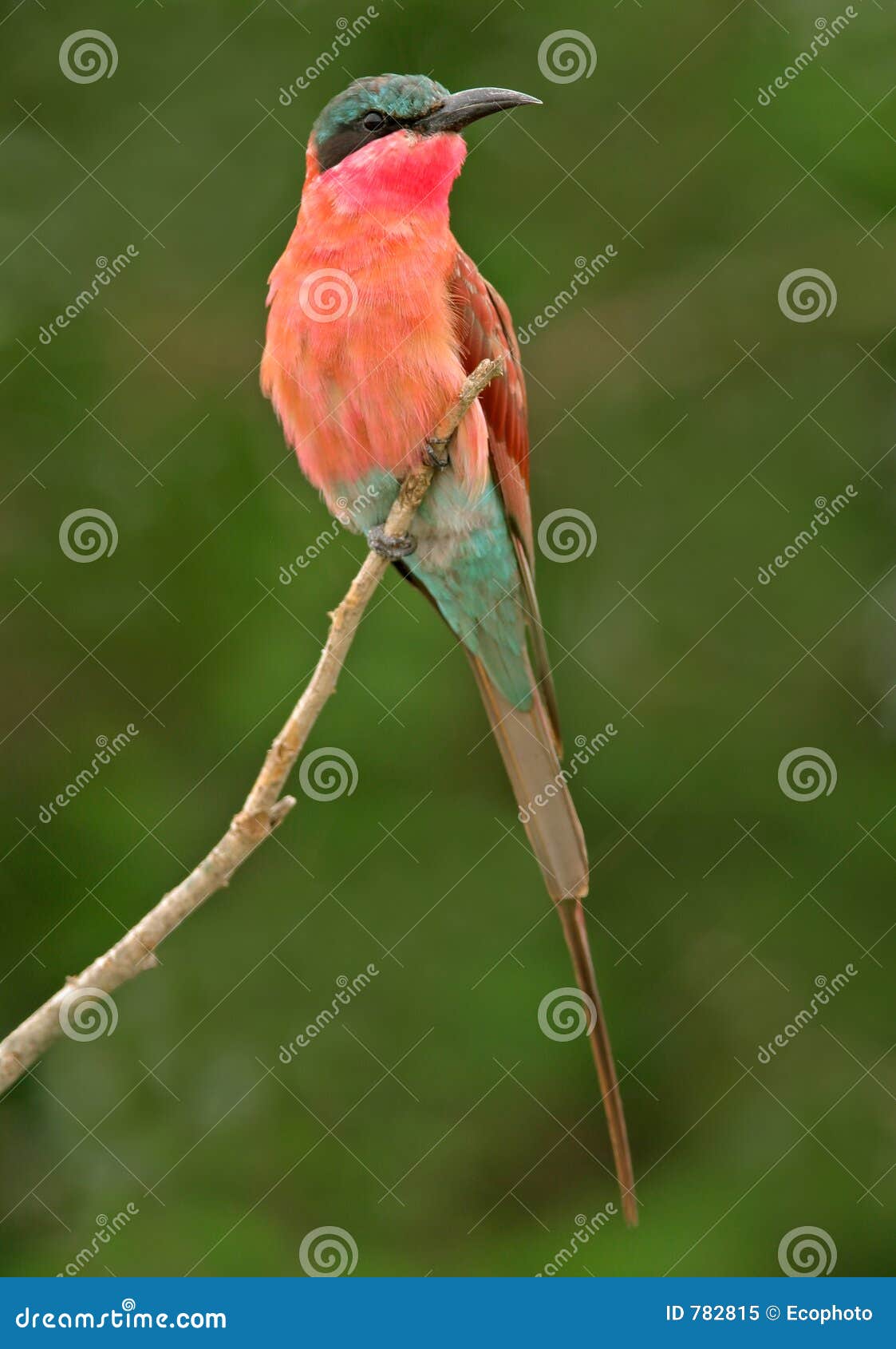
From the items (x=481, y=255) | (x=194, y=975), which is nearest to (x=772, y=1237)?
Result: (x=194, y=975)

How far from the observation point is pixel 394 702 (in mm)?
4004

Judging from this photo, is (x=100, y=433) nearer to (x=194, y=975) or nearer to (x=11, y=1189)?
(x=194, y=975)

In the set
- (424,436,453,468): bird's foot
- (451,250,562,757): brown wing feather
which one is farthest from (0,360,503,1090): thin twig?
(451,250,562,757): brown wing feather

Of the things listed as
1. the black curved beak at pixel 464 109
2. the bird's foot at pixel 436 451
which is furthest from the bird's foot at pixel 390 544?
the black curved beak at pixel 464 109

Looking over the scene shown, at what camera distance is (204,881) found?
7.25 feet

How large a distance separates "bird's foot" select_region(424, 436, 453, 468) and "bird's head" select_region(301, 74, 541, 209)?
51 centimetres

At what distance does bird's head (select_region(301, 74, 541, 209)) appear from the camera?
3076 millimetres

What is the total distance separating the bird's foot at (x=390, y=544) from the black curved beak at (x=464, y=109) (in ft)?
2.88

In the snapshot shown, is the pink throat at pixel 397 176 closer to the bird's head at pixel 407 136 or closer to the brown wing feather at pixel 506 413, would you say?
the bird's head at pixel 407 136

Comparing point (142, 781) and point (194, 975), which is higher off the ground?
point (142, 781)

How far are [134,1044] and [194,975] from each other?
0.81 ft

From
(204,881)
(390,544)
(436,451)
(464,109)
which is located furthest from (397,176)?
(204,881)

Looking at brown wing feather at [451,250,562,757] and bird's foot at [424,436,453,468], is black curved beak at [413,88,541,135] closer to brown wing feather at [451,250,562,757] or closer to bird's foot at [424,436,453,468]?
brown wing feather at [451,250,562,757]

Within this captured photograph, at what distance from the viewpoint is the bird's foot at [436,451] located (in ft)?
10.4
